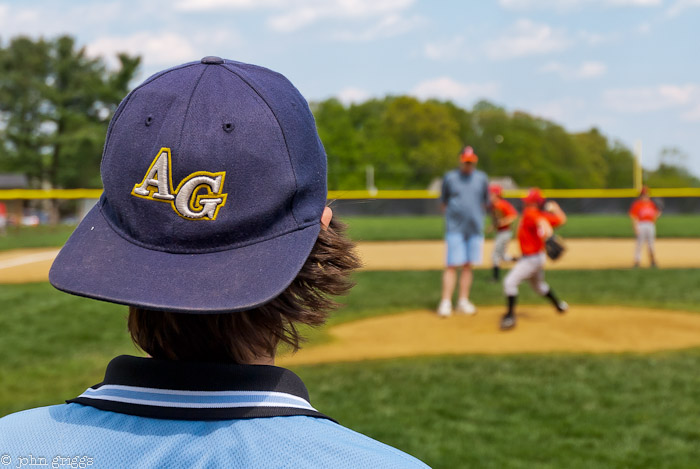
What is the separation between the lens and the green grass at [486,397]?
165 inches

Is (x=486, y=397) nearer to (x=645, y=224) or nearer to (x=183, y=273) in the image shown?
(x=183, y=273)

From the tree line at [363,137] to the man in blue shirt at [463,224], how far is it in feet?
140

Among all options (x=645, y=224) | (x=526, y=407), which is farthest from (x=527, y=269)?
(x=645, y=224)

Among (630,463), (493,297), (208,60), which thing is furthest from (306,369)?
(208,60)

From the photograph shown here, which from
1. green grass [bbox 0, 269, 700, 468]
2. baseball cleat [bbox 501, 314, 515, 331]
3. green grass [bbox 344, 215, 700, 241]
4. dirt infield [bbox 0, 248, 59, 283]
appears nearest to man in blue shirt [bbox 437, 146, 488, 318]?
baseball cleat [bbox 501, 314, 515, 331]

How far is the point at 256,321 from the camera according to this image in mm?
1040

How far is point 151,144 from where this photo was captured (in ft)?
3.22

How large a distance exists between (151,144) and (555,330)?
7.23 meters

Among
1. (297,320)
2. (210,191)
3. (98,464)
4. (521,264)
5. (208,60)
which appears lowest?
(521,264)

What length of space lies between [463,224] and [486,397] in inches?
143

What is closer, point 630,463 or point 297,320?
point 297,320

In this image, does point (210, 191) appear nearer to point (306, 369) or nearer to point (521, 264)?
point (306, 369)

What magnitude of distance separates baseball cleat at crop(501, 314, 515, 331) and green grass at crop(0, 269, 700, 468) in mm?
1087

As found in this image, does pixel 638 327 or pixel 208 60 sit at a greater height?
pixel 208 60
